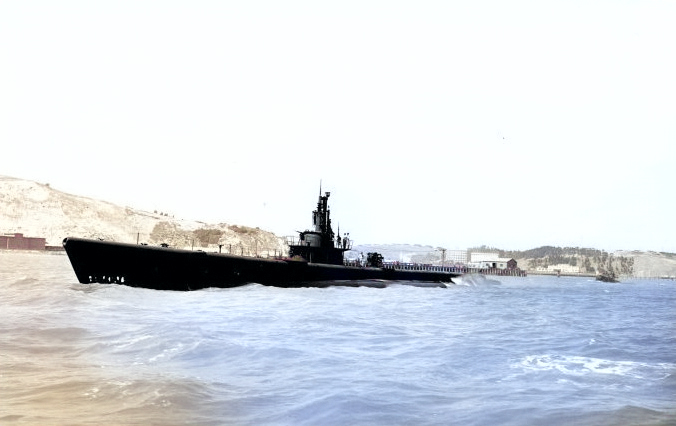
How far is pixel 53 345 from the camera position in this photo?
21.3 m

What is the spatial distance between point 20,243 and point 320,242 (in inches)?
3466

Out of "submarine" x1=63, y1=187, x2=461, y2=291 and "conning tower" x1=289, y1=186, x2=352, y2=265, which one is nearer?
"submarine" x1=63, y1=187, x2=461, y2=291

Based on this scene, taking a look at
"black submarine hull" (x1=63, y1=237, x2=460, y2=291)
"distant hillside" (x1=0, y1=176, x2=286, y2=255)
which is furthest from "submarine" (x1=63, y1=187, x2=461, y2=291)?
"distant hillside" (x1=0, y1=176, x2=286, y2=255)

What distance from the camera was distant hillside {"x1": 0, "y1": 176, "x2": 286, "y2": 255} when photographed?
6412 inches

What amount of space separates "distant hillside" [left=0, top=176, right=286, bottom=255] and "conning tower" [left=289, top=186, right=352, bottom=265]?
82.3 m

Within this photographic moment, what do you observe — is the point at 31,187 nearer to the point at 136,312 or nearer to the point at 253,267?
the point at 253,267

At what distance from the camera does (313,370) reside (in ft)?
61.7

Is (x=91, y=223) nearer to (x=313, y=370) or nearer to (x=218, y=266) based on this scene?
(x=218, y=266)

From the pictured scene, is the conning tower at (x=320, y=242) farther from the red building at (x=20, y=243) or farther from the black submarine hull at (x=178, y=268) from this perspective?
the red building at (x=20, y=243)

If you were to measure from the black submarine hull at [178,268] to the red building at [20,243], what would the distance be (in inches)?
3491

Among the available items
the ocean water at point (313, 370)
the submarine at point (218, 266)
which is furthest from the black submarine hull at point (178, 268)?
the ocean water at point (313, 370)

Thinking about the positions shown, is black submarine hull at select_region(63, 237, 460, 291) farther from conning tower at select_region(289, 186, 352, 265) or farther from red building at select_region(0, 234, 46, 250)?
red building at select_region(0, 234, 46, 250)

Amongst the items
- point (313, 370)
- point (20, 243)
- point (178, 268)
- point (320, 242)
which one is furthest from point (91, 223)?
point (313, 370)

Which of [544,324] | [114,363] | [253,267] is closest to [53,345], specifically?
[114,363]
